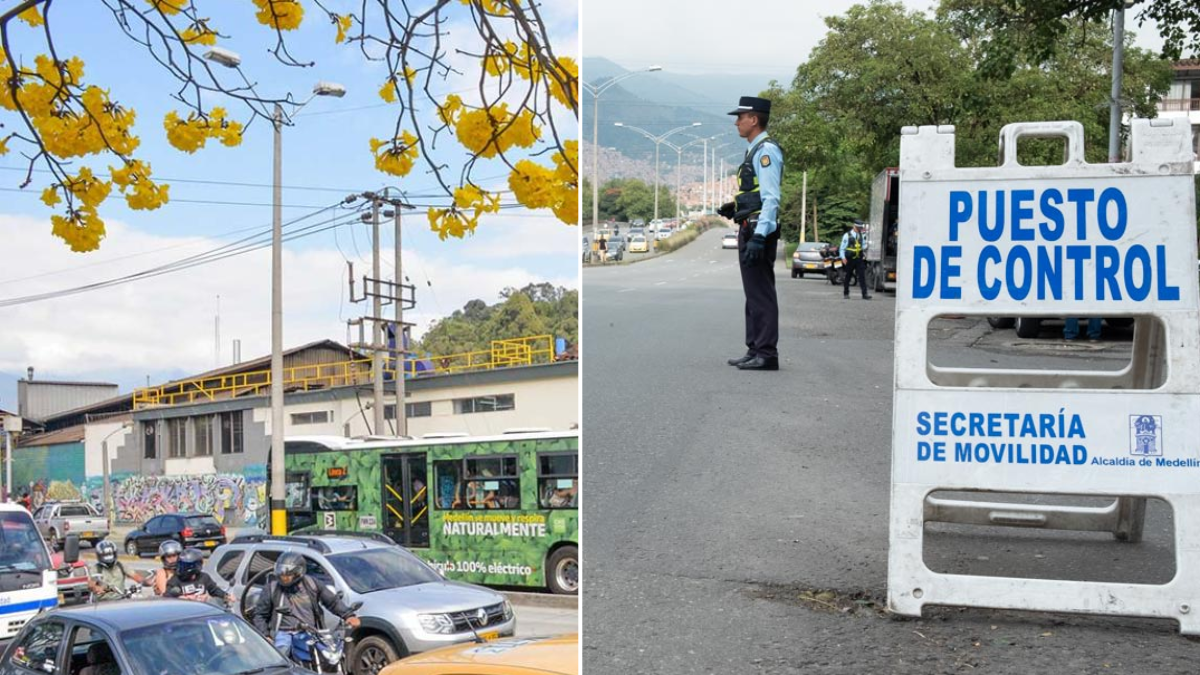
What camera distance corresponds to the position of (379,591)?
7391 mm

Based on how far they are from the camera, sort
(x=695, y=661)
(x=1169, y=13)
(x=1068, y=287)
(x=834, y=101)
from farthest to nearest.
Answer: (x=834, y=101) → (x=1169, y=13) → (x=1068, y=287) → (x=695, y=661)

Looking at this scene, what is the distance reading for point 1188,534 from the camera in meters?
4.51

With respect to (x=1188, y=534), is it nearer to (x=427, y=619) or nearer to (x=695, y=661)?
(x=695, y=661)

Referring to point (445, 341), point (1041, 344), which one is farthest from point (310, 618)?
point (1041, 344)

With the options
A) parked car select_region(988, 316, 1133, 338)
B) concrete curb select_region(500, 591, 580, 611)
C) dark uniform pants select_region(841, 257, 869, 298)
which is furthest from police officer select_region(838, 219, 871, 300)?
concrete curb select_region(500, 591, 580, 611)

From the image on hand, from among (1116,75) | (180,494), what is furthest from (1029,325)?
(180,494)

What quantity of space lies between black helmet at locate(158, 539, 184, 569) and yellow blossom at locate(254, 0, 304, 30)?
3502 millimetres

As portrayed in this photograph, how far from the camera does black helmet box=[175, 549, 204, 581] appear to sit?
6961mm

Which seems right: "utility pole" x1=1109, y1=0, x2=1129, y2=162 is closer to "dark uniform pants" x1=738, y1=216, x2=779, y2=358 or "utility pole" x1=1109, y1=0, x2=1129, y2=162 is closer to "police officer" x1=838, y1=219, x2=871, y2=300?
"police officer" x1=838, y1=219, x2=871, y2=300

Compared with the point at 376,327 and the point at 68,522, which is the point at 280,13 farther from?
the point at 68,522

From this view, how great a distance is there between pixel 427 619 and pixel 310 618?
0.60 m

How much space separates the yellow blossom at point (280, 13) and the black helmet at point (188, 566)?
3604 mm

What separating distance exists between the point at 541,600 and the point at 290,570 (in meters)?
1.36

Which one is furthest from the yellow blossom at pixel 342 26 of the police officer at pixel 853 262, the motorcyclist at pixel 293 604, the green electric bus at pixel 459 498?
the police officer at pixel 853 262
